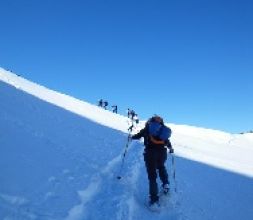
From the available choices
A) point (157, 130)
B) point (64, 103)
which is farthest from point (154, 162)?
point (64, 103)

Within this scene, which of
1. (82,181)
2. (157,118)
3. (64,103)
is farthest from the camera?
(64,103)

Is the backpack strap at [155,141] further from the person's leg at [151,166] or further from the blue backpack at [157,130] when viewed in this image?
the person's leg at [151,166]

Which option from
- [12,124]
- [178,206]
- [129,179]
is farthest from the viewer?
[12,124]

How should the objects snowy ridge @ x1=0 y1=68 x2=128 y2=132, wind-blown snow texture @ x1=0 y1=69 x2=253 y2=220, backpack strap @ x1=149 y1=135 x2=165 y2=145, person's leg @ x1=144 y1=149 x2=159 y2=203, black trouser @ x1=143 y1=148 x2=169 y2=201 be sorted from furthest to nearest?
snowy ridge @ x1=0 y1=68 x2=128 y2=132 < backpack strap @ x1=149 y1=135 x2=165 y2=145 < black trouser @ x1=143 y1=148 x2=169 y2=201 < person's leg @ x1=144 y1=149 x2=159 y2=203 < wind-blown snow texture @ x1=0 y1=69 x2=253 y2=220

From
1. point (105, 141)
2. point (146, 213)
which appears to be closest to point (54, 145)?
point (146, 213)

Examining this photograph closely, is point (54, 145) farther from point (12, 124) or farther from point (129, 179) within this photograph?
point (129, 179)

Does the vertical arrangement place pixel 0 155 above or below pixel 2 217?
above

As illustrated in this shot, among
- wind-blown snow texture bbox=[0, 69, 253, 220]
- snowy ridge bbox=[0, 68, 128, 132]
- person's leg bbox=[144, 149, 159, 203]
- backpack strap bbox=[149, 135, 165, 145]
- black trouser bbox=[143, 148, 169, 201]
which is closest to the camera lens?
wind-blown snow texture bbox=[0, 69, 253, 220]

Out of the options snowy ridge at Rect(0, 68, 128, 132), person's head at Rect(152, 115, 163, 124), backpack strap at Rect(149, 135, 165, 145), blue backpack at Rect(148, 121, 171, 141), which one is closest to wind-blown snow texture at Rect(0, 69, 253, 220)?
backpack strap at Rect(149, 135, 165, 145)

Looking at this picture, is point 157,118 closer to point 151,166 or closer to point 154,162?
point 154,162

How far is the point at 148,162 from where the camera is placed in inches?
436

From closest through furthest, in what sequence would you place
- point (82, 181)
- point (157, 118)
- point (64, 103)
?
point (82, 181), point (157, 118), point (64, 103)

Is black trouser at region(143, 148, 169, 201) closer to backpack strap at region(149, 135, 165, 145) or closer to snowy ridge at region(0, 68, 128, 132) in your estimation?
backpack strap at region(149, 135, 165, 145)

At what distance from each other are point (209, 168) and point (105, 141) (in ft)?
15.4
